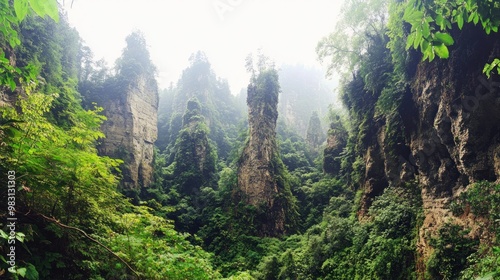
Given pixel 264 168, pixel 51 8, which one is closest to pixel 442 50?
pixel 51 8

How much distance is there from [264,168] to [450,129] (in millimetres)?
16344

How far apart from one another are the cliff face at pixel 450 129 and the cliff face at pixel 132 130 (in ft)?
69.3

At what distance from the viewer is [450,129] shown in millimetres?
9031

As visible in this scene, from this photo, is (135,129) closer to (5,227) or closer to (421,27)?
(5,227)

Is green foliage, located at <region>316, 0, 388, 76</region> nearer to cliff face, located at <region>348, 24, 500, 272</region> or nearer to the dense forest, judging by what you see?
the dense forest

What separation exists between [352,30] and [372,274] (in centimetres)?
1418

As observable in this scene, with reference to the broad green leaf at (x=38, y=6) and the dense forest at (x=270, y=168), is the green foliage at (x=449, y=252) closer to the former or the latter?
the dense forest at (x=270, y=168)

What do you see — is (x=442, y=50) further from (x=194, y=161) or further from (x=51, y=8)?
(x=194, y=161)

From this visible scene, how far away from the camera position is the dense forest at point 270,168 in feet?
10.8

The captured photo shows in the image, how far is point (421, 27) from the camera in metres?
1.75

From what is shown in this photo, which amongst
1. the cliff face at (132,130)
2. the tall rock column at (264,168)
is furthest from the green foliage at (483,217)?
the cliff face at (132,130)

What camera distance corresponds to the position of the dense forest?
329 cm

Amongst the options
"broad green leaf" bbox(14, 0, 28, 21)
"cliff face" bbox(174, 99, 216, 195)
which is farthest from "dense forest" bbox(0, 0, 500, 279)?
"cliff face" bbox(174, 99, 216, 195)

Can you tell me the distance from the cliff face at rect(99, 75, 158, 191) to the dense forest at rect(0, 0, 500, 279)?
0.61 ft
